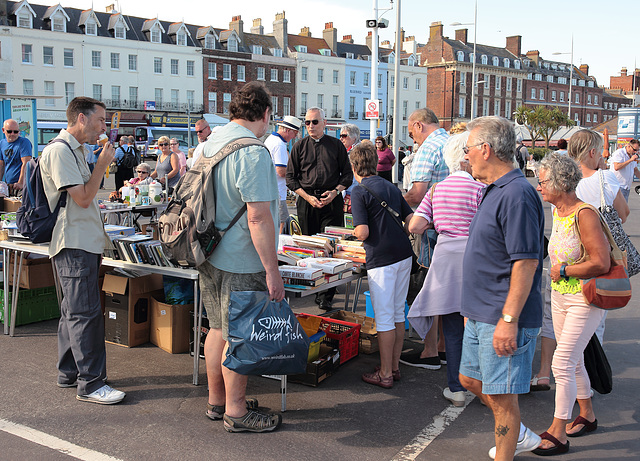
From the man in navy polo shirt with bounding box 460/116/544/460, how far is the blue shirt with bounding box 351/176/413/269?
4.75 feet

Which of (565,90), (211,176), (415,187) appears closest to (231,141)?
(211,176)

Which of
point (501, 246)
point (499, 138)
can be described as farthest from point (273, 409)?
point (499, 138)

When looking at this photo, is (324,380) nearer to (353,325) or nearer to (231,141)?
(353,325)

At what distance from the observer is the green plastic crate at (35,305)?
591 centimetres

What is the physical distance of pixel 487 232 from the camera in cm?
289

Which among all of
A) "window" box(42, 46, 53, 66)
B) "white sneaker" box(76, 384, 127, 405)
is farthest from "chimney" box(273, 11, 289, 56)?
"white sneaker" box(76, 384, 127, 405)

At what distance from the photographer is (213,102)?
55.1m

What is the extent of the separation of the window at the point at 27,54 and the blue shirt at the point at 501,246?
5142cm

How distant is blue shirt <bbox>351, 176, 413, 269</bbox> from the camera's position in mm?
4457

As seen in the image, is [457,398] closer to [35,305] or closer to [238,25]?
[35,305]

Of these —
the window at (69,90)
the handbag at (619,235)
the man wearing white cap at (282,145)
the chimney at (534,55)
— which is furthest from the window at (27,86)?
the chimney at (534,55)

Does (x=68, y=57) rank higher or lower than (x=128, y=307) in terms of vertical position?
higher

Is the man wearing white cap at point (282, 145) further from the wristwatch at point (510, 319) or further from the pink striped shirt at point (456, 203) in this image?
the wristwatch at point (510, 319)

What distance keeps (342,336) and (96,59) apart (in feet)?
167
